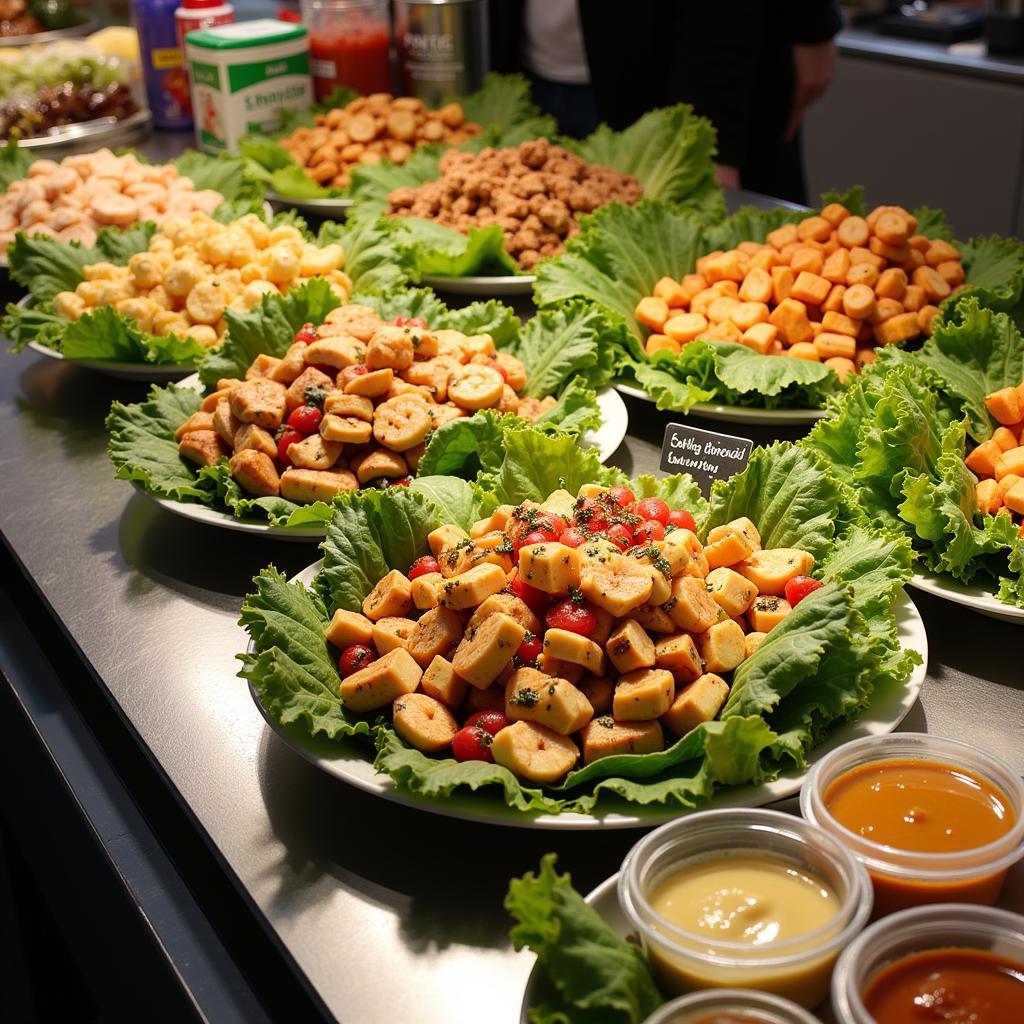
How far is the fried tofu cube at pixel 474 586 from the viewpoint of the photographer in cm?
158

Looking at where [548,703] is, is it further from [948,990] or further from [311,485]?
[311,485]

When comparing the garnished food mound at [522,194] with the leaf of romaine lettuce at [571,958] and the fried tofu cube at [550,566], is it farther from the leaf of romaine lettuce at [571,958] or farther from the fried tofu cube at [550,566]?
the leaf of romaine lettuce at [571,958]

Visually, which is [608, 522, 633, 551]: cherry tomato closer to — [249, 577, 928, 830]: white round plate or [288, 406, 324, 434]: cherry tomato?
[249, 577, 928, 830]: white round plate

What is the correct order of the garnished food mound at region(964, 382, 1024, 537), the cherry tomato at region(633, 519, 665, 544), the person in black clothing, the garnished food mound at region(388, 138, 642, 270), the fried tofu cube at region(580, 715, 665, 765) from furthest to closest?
the person in black clothing, the garnished food mound at region(388, 138, 642, 270), the garnished food mound at region(964, 382, 1024, 537), the cherry tomato at region(633, 519, 665, 544), the fried tofu cube at region(580, 715, 665, 765)

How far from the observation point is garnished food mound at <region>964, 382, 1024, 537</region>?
1897 millimetres

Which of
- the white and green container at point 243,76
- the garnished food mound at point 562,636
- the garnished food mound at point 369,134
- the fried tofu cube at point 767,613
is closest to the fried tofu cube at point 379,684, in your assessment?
the garnished food mound at point 562,636

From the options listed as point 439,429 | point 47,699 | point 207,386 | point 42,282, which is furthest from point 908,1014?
point 42,282

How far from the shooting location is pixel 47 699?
2.00 meters

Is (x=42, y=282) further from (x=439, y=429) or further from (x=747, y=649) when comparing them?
(x=747, y=649)

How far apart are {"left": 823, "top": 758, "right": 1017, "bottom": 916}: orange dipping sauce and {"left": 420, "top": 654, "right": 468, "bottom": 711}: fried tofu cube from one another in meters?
0.48

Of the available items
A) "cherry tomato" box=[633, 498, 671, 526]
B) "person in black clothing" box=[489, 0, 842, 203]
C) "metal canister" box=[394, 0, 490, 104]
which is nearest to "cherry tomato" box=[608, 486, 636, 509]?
"cherry tomato" box=[633, 498, 671, 526]

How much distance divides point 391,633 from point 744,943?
0.68 metres

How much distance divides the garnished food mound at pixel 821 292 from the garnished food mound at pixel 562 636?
0.93 m

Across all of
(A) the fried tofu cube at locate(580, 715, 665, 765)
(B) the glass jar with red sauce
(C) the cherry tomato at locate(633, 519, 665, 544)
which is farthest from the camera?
(B) the glass jar with red sauce
